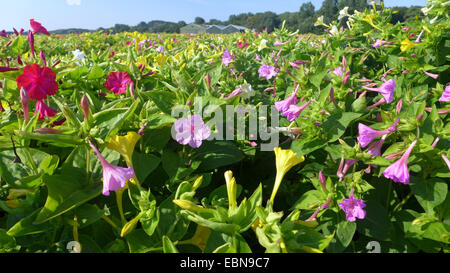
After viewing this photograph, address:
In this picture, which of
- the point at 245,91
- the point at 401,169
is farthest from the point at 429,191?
the point at 245,91

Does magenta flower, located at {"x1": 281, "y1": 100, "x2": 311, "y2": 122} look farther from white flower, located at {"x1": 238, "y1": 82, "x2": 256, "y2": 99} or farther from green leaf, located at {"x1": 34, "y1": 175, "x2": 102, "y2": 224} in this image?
green leaf, located at {"x1": 34, "y1": 175, "x2": 102, "y2": 224}

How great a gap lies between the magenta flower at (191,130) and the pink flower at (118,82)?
491 mm

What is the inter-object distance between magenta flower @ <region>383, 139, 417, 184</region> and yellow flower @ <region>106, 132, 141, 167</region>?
0.83 m

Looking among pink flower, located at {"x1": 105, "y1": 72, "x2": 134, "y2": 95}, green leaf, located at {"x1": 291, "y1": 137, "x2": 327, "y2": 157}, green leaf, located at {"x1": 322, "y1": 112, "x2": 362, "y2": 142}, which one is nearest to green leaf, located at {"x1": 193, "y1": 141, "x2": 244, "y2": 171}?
green leaf, located at {"x1": 291, "y1": 137, "x2": 327, "y2": 157}

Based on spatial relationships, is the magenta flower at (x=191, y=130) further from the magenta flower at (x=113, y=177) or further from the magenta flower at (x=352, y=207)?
the magenta flower at (x=352, y=207)

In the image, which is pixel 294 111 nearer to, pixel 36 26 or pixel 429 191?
pixel 429 191

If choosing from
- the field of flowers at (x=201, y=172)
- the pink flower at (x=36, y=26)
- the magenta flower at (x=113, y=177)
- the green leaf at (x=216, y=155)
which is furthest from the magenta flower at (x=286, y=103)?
the pink flower at (x=36, y=26)

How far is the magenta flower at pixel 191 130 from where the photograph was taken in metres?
1.05

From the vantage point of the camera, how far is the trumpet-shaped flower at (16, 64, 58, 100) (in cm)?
109

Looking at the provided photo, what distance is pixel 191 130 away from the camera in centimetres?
107

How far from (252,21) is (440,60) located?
264 feet

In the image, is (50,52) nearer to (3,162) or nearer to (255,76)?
(255,76)

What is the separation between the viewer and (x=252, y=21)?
77188 mm
